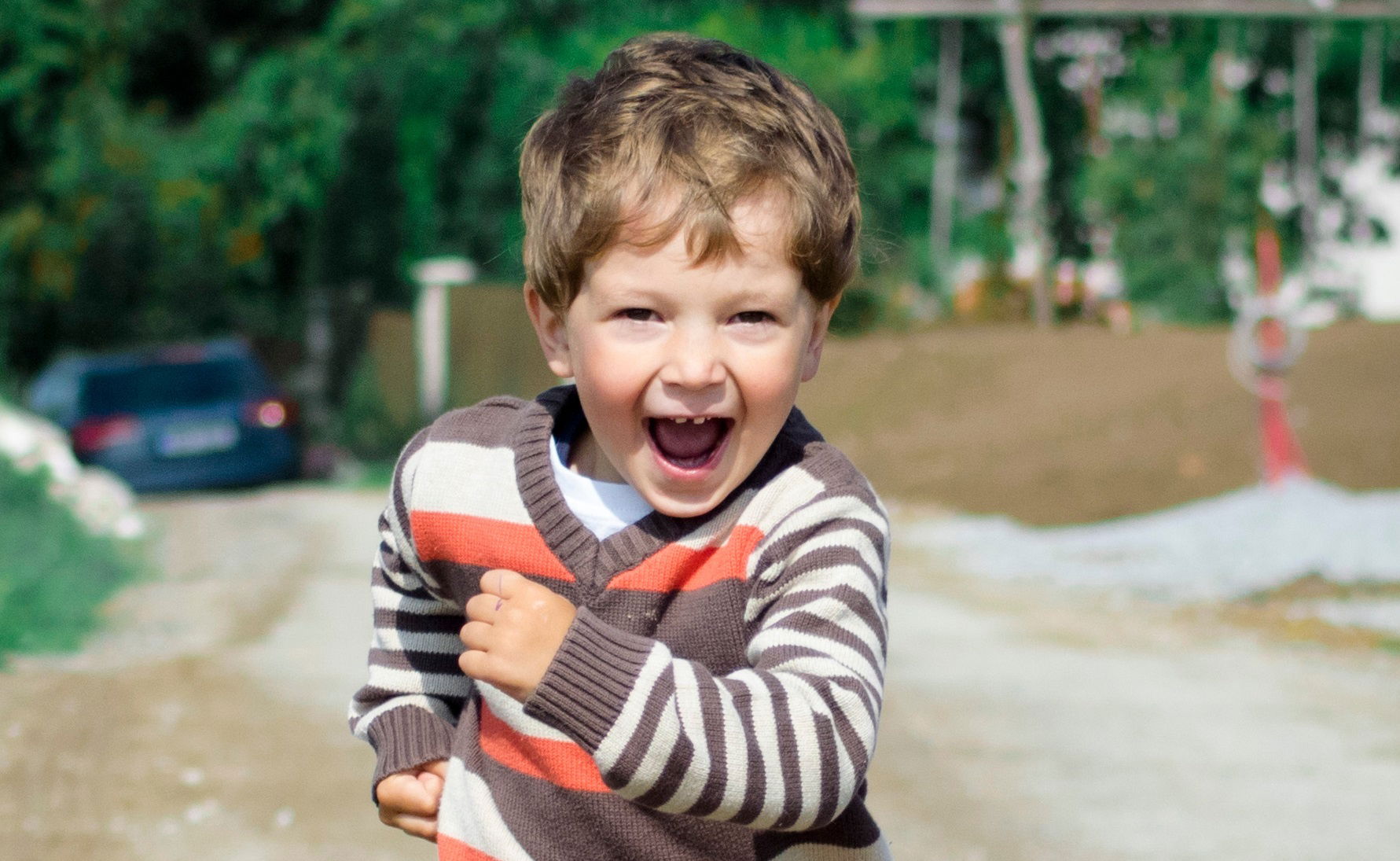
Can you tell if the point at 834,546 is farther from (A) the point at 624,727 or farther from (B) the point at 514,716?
(B) the point at 514,716

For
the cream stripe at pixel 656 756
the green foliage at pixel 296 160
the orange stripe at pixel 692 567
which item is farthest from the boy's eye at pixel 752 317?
the green foliage at pixel 296 160

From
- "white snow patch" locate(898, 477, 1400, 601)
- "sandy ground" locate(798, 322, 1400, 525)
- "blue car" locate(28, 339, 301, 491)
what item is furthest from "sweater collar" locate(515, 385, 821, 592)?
"blue car" locate(28, 339, 301, 491)

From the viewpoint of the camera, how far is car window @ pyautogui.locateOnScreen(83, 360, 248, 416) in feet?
45.4

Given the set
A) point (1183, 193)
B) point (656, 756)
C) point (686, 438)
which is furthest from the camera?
point (1183, 193)

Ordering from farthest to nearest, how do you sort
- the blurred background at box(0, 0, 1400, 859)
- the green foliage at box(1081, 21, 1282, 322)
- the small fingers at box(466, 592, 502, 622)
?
the green foliage at box(1081, 21, 1282, 322) < the blurred background at box(0, 0, 1400, 859) < the small fingers at box(466, 592, 502, 622)

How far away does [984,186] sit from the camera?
106 feet

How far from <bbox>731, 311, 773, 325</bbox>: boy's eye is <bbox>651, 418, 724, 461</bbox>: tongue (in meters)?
0.13

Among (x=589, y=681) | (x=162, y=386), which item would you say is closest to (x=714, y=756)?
(x=589, y=681)

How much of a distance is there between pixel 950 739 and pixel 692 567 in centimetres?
315

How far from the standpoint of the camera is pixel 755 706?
160 centimetres

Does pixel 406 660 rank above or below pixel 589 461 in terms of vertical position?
below

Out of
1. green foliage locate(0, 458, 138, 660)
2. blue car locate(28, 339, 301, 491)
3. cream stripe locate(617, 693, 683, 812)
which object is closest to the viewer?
cream stripe locate(617, 693, 683, 812)

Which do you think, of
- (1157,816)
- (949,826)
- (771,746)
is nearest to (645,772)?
(771,746)

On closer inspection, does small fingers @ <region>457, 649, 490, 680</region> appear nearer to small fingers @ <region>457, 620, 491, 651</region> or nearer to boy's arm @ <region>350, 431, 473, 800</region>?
small fingers @ <region>457, 620, 491, 651</region>
